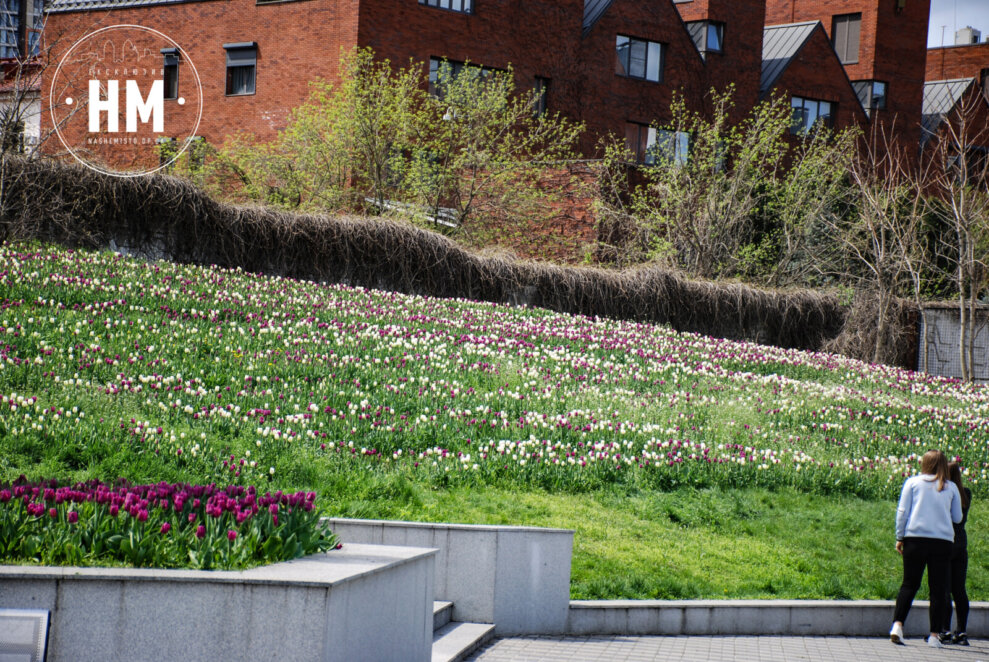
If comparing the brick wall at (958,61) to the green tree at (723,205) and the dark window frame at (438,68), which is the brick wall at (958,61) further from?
the dark window frame at (438,68)

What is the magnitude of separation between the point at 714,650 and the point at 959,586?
9.11 feet

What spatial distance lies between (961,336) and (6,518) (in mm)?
26801

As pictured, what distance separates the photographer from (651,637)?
8195 millimetres

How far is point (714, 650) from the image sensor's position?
788 cm

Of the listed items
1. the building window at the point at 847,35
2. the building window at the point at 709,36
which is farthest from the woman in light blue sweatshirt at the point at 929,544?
the building window at the point at 847,35

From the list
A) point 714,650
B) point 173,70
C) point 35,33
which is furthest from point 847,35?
point 714,650

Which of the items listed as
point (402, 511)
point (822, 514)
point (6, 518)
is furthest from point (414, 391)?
point (6, 518)

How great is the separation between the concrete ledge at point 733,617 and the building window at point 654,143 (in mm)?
24200

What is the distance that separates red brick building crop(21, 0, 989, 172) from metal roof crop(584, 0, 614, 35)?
0.07m

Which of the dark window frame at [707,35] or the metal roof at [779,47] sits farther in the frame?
the metal roof at [779,47]

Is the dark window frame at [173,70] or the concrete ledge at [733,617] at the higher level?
the dark window frame at [173,70]

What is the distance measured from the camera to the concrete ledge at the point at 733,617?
8.20 m

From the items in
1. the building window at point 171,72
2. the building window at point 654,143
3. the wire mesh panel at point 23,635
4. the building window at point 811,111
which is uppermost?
the building window at point 811,111

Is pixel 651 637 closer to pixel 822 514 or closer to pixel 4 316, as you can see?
pixel 822 514
